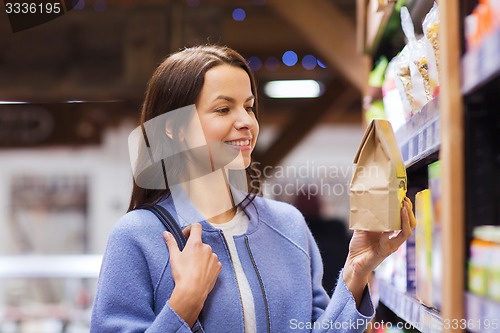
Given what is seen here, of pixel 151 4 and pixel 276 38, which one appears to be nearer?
pixel 151 4

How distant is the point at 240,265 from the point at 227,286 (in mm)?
68

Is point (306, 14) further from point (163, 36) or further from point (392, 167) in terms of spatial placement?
point (392, 167)

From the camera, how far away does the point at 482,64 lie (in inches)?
40.3

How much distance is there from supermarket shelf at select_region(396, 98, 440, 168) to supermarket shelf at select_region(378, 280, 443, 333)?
1.00 feet

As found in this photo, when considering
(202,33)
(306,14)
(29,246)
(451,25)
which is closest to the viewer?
(451,25)

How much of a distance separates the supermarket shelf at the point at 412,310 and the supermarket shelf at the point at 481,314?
14 cm

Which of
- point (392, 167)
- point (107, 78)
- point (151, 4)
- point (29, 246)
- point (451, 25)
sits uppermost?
point (151, 4)

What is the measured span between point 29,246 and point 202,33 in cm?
286

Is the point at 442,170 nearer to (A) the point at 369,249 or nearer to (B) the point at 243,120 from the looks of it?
(A) the point at 369,249

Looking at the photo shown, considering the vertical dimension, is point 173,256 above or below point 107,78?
below

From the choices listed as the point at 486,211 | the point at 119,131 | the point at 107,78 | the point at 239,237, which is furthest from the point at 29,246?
the point at 486,211

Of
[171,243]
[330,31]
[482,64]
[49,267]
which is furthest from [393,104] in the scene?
[49,267]

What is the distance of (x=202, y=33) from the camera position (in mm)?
3939

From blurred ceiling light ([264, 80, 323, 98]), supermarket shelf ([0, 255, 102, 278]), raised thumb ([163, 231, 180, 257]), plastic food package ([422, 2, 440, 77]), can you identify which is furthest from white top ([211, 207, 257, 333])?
blurred ceiling light ([264, 80, 323, 98])
